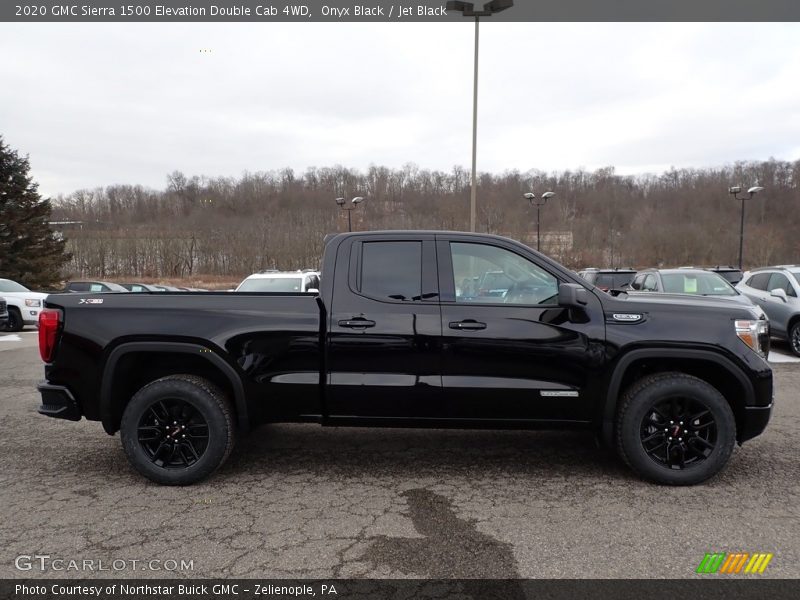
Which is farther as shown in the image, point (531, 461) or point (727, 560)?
point (531, 461)

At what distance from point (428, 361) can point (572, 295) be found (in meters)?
1.15

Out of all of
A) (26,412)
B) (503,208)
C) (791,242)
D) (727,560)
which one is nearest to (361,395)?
(727,560)

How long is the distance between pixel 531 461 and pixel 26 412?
582 centimetres

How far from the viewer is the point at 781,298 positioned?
33.8 ft

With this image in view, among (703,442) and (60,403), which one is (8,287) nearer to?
(60,403)

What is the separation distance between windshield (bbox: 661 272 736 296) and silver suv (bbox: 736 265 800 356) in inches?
24.5

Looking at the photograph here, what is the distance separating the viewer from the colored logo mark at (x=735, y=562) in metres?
2.90

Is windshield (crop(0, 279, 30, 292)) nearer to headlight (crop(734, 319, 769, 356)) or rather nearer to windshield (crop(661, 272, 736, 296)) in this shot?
windshield (crop(661, 272, 736, 296))

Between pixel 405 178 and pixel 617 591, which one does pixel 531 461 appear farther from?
pixel 405 178

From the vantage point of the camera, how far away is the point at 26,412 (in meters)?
6.38

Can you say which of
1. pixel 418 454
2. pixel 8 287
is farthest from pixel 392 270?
pixel 8 287

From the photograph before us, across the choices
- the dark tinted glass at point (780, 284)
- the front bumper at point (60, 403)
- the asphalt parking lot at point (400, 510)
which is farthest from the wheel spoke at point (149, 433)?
the dark tinted glass at point (780, 284)

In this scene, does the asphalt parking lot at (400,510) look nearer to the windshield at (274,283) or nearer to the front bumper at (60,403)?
the front bumper at (60,403)

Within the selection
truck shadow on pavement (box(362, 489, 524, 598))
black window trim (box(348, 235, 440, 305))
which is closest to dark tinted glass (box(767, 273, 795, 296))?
black window trim (box(348, 235, 440, 305))
